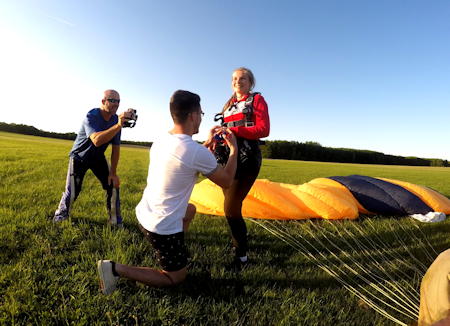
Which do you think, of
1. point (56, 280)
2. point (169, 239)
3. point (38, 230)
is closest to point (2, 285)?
point (56, 280)

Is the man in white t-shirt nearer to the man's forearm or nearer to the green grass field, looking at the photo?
the green grass field

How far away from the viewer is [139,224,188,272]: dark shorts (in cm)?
244

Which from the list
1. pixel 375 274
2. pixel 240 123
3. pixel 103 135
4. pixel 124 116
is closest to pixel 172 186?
pixel 240 123

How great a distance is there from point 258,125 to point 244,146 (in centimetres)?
31

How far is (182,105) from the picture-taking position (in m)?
2.38

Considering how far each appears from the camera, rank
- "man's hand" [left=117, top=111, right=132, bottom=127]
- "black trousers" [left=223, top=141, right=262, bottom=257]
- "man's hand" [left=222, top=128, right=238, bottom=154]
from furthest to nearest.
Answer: "man's hand" [left=117, top=111, right=132, bottom=127] < "black trousers" [left=223, top=141, right=262, bottom=257] < "man's hand" [left=222, top=128, right=238, bottom=154]

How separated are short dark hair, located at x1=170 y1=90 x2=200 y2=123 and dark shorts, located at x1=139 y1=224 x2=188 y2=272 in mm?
1116

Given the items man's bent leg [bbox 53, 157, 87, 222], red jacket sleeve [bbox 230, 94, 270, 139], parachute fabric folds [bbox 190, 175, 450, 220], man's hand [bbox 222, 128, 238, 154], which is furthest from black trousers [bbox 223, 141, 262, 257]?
man's bent leg [bbox 53, 157, 87, 222]

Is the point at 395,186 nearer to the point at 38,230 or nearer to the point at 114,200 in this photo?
the point at 114,200

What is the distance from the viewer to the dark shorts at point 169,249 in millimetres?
2438

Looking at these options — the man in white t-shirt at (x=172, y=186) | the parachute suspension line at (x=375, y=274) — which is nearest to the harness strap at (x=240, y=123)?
the man in white t-shirt at (x=172, y=186)

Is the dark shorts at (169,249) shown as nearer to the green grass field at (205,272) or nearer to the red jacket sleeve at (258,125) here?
the green grass field at (205,272)

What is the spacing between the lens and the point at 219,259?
3.42 meters

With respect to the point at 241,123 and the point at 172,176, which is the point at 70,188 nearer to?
the point at 172,176
